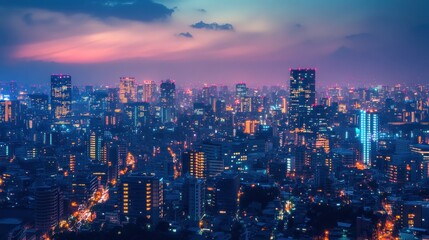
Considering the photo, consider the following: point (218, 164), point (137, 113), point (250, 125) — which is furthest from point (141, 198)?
point (137, 113)

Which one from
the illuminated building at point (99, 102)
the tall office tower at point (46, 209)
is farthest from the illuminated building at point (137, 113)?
the tall office tower at point (46, 209)

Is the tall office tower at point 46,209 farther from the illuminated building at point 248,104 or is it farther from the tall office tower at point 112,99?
the illuminated building at point 248,104

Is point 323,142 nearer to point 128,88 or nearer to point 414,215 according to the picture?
point 414,215

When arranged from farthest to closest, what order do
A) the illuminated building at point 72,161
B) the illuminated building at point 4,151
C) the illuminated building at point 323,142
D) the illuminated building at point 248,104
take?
the illuminated building at point 248,104
the illuminated building at point 323,142
the illuminated building at point 4,151
the illuminated building at point 72,161

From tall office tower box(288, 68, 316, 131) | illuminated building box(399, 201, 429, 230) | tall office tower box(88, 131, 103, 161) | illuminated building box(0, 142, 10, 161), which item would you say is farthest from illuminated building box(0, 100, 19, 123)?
illuminated building box(399, 201, 429, 230)

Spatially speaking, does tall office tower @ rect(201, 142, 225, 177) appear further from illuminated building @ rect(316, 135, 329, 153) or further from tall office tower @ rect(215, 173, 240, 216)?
illuminated building @ rect(316, 135, 329, 153)
